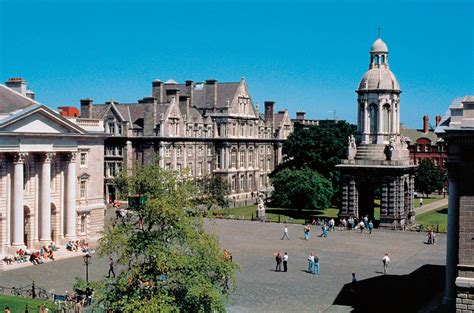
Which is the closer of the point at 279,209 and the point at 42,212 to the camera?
the point at 42,212

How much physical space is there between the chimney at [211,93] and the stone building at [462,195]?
6537 cm

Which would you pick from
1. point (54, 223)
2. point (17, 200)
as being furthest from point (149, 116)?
point (17, 200)

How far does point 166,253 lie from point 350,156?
40404mm

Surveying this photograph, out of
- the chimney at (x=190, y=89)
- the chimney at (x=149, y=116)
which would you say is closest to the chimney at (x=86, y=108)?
the chimney at (x=149, y=116)

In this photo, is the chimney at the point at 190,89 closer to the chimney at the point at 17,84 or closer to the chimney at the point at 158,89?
the chimney at the point at 158,89

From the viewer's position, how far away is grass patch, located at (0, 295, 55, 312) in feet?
103

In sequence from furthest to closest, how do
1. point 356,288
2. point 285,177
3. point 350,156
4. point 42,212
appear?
point 285,177 < point 350,156 < point 42,212 < point 356,288

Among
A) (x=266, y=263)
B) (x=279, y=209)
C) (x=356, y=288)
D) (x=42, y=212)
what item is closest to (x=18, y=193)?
(x=42, y=212)

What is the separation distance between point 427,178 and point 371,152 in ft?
137

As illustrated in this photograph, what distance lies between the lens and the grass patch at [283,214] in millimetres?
68688

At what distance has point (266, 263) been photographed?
4341cm

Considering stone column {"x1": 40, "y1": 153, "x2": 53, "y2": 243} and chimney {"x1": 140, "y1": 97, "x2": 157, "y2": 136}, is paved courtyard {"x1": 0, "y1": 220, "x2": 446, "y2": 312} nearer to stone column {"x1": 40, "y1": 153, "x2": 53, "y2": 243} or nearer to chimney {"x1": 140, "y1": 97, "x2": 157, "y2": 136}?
stone column {"x1": 40, "y1": 153, "x2": 53, "y2": 243}

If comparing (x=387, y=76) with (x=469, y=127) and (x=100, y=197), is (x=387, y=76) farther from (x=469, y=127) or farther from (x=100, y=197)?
(x=469, y=127)

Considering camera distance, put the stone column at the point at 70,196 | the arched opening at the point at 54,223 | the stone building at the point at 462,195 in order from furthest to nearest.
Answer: the stone column at the point at 70,196 → the arched opening at the point at 54,223 → the stone building at the point at 462,195
